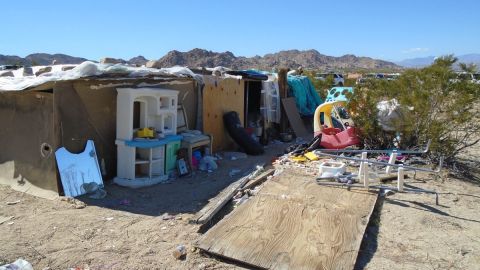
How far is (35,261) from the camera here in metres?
4.17

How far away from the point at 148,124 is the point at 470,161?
6.78 metres

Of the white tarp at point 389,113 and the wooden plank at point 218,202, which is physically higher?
the white tarp at point 389,113

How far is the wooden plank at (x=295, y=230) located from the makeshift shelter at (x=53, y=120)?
2786 millimetres

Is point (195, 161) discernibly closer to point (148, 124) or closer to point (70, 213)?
point (148, 124)

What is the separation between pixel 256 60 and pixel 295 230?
3452 inches

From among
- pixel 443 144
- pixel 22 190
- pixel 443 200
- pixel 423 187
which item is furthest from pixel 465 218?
pixel 22 190

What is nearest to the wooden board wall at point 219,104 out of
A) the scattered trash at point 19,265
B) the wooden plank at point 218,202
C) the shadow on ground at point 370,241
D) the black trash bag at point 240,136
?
the black trash bag at point 240,136

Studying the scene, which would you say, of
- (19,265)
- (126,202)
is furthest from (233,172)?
(19,265)

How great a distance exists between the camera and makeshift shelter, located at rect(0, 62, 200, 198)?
616 centimetres

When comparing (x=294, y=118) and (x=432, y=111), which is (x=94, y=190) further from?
(x=294, y=118)

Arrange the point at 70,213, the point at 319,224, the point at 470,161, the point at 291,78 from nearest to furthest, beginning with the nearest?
the point at 319,224 → the point at 70,213 → the point at 470,161 → the point at 291,78

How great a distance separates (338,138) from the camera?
9.92 metres

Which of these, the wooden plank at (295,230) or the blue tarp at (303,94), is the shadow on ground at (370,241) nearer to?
the wooden plank at (295,230)

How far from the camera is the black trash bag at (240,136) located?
10031mm
